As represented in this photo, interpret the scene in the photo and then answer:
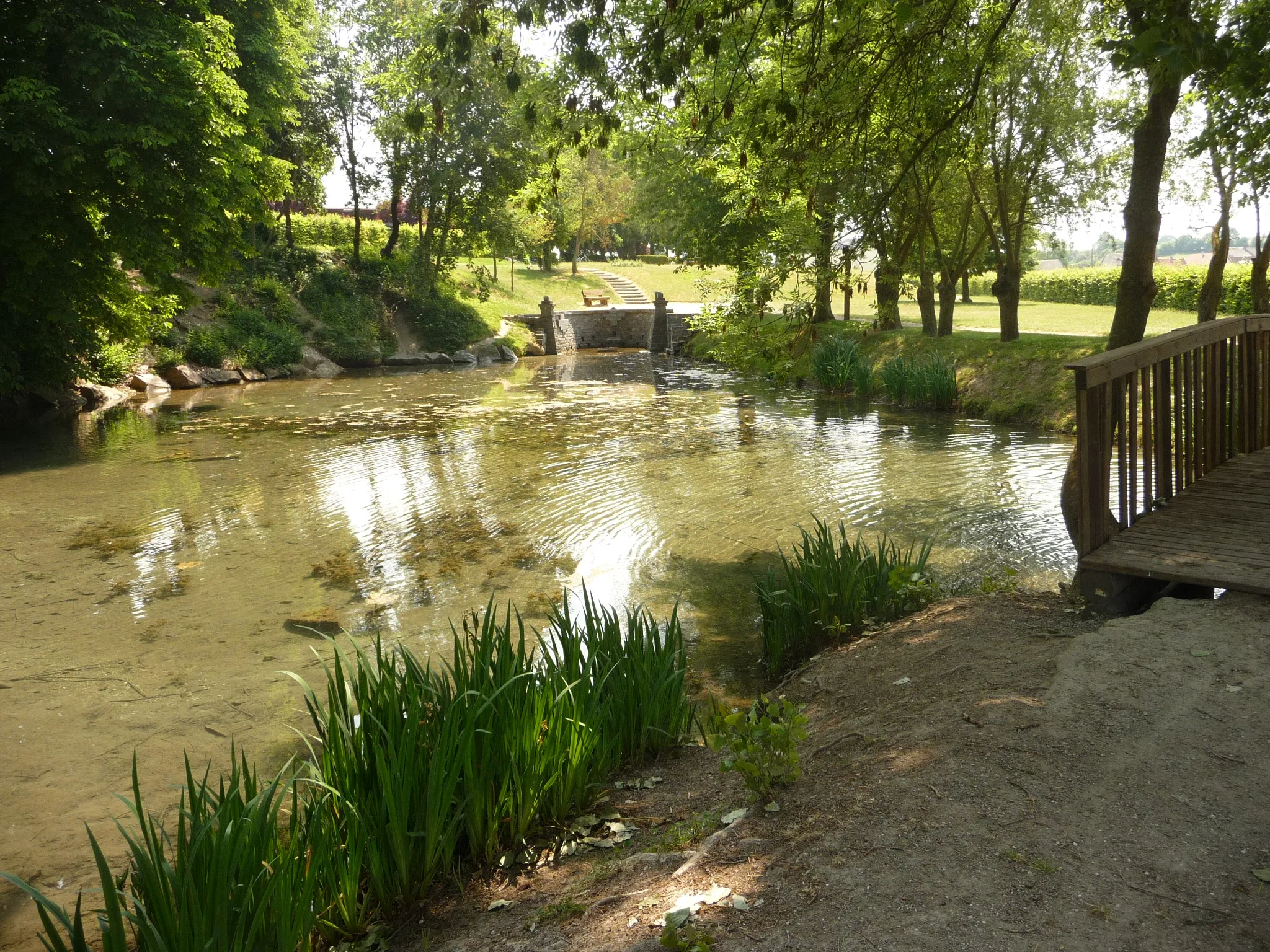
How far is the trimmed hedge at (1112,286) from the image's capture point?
87.6ft

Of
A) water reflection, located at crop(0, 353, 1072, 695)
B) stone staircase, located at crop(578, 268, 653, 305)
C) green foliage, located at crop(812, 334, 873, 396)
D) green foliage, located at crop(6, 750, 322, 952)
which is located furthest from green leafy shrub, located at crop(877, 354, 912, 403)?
stone staircase, located at crop(578, 268, 653, 305)

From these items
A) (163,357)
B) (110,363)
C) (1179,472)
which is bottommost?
(1179,472)

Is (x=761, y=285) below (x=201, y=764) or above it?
above

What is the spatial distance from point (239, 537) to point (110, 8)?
30.0ft

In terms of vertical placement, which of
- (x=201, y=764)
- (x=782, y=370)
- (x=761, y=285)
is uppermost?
→ (x=761, y=285)

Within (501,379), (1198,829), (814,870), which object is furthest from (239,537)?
(501,379)

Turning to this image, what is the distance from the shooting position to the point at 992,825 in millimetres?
3006

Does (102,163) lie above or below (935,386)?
above

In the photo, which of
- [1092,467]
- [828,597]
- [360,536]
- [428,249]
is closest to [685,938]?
[828,597]

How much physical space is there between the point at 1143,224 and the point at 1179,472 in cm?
228

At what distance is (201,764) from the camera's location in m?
4.90

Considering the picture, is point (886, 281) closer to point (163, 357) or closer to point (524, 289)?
point (163, 357)

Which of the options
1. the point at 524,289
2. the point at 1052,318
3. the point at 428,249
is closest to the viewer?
the point at 1052,318

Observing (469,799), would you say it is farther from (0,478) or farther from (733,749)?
(0,478)
